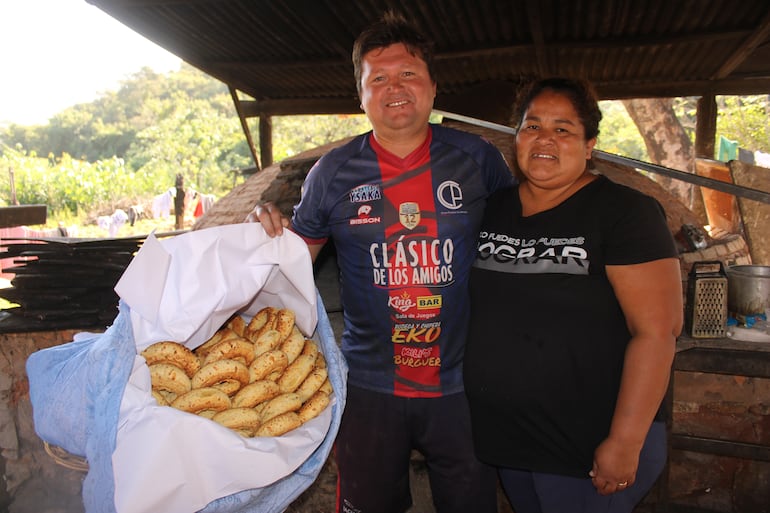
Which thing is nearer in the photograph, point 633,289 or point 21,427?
point 633,289

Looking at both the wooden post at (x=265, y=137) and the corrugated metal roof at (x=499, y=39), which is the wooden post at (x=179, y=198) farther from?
the corrugated metal roof at (x=499, y=39)

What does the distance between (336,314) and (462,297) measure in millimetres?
1993

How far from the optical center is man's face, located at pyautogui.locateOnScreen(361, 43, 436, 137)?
1920 millimetres

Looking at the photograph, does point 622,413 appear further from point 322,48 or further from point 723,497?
point 322,48

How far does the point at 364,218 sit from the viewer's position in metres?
1.97

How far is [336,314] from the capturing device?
381 cm

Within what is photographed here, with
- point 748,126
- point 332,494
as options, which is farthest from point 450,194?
point 748,126

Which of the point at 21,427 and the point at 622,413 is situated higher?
the point at 622,413

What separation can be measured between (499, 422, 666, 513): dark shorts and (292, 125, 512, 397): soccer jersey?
0.44m

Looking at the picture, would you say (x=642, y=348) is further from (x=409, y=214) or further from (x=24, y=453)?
(x=24, y=453)

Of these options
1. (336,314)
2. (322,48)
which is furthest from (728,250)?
(322,48)

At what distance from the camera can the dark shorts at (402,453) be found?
1.96 meters

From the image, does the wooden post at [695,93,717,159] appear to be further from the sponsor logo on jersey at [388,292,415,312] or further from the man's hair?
the sponsor logo on jersey at [388,292,415,312]

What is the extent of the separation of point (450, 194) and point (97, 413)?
1.27 metres
